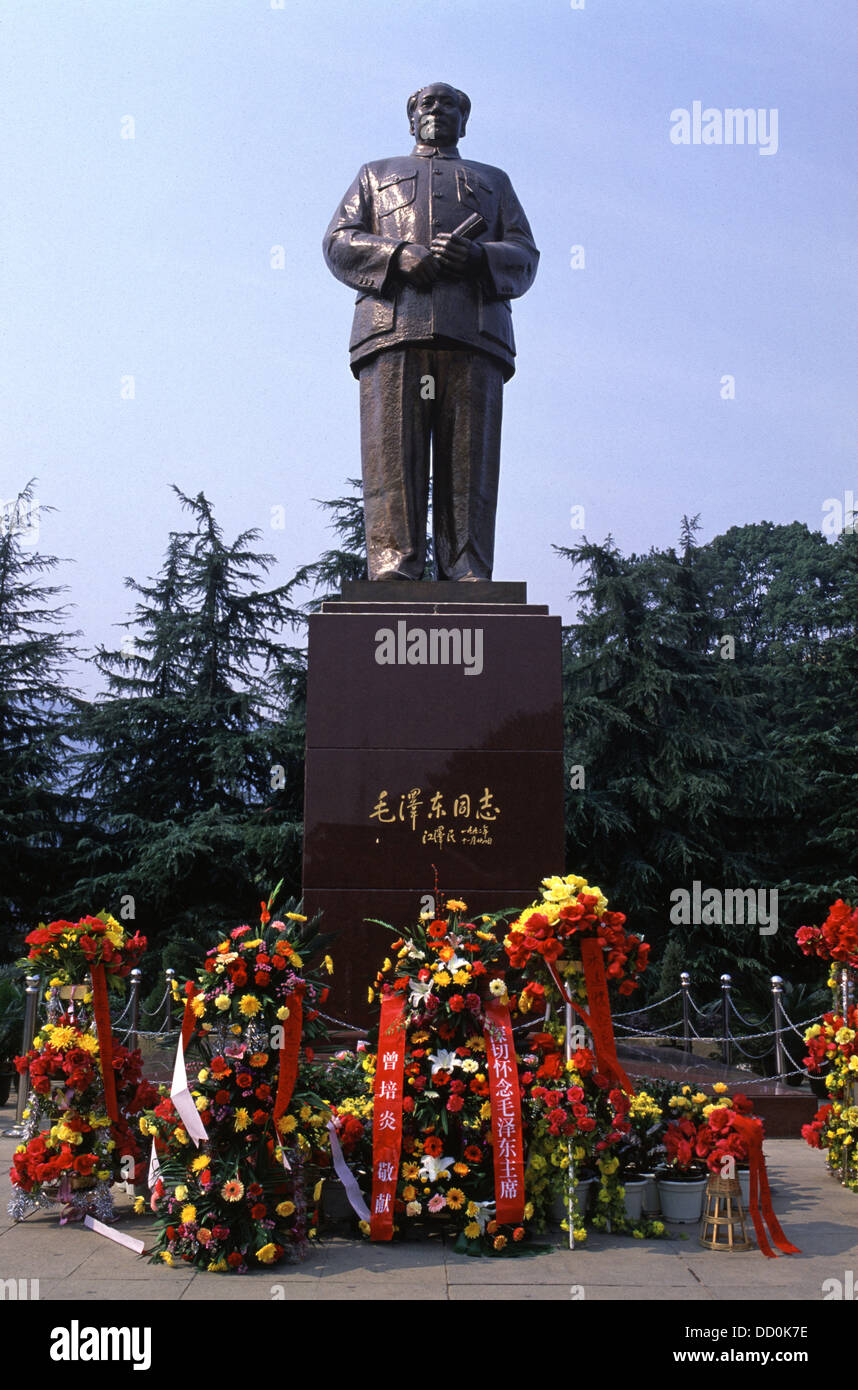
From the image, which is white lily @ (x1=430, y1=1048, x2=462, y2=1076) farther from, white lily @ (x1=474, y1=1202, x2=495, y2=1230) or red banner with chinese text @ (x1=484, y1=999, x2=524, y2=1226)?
white lily @ (x1=474, y1=1202, x2=495, y2=1230)

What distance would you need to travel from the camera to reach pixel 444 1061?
3.81 meters

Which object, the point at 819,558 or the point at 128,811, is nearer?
the point at 128,811

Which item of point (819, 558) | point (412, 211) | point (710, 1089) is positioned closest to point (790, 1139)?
point (710, 1089)

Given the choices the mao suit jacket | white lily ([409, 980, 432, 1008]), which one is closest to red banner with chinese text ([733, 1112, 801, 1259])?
white lily ([409, 980, 432, 1008])

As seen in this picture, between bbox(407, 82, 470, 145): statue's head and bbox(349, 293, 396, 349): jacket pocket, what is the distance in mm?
1030

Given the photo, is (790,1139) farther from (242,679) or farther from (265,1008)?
(242,679)

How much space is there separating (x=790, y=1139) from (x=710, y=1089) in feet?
2.35

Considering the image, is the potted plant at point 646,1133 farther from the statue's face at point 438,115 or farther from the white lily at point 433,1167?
the statue's face at point 438,115

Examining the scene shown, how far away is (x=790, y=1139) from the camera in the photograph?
5.81m

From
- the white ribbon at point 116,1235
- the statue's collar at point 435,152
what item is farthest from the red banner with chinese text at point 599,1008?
the statue's collar at point 435,152

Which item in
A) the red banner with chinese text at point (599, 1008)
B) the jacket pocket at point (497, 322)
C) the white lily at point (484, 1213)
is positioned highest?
the jacket pocket at point (497, 322)

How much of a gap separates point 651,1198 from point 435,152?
5343 millimetres

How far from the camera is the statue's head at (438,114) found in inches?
253

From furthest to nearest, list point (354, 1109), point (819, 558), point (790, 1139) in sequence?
point (819, 558) → point (790, 1139) → point (354, 1109)
